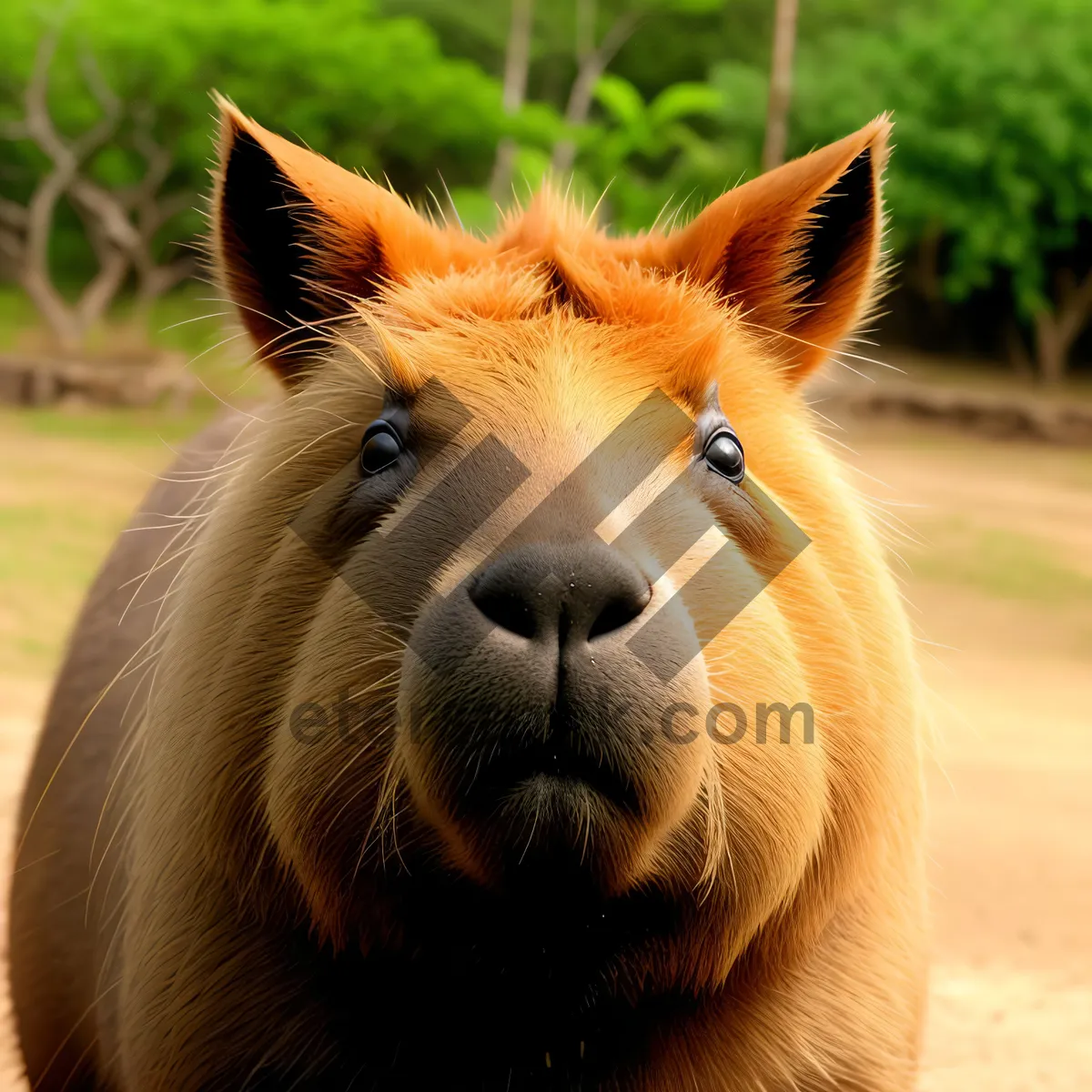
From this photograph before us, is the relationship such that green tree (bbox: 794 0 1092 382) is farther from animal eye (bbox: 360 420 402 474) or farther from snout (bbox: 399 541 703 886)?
snout (bbox: 399 541 703 886)

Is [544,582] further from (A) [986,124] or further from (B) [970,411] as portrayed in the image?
(A) [986,124]

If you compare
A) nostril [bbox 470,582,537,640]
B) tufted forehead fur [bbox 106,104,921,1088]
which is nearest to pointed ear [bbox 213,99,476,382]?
tufted forehead fur [bbox 106,104,921,1088]

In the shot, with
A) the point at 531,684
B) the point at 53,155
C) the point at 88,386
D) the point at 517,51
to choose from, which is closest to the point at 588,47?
the point at 517,51

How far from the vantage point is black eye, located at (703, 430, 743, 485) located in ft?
7.52

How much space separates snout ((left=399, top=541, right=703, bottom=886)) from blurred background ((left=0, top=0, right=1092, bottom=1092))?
1.21m

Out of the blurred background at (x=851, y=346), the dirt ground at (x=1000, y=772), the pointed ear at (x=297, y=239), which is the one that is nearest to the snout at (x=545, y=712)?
the dirt ground at (x=1000, y=772)

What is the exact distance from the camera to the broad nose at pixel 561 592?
6.06ft

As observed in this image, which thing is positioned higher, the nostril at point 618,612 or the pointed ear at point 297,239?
the pointed ear at point 297,239

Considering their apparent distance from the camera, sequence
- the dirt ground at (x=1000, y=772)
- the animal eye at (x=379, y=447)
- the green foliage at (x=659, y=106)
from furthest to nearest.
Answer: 1. the green foliage at (x=659, y=106)
2. the dirt ground at (x=1000, y=772)
3. the animal eye at (x=379, y=447)

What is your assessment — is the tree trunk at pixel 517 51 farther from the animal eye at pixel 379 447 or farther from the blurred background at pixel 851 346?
the animal eye at pixel 379 447

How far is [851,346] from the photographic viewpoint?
312cm

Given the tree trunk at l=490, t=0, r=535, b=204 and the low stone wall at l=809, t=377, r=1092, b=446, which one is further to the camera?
the tree trunk at l=490, t=0, r=535, b=204

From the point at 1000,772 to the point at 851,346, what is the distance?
16.1 feet

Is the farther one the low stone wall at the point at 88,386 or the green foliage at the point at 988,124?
the green foliage at the point at 988,124
